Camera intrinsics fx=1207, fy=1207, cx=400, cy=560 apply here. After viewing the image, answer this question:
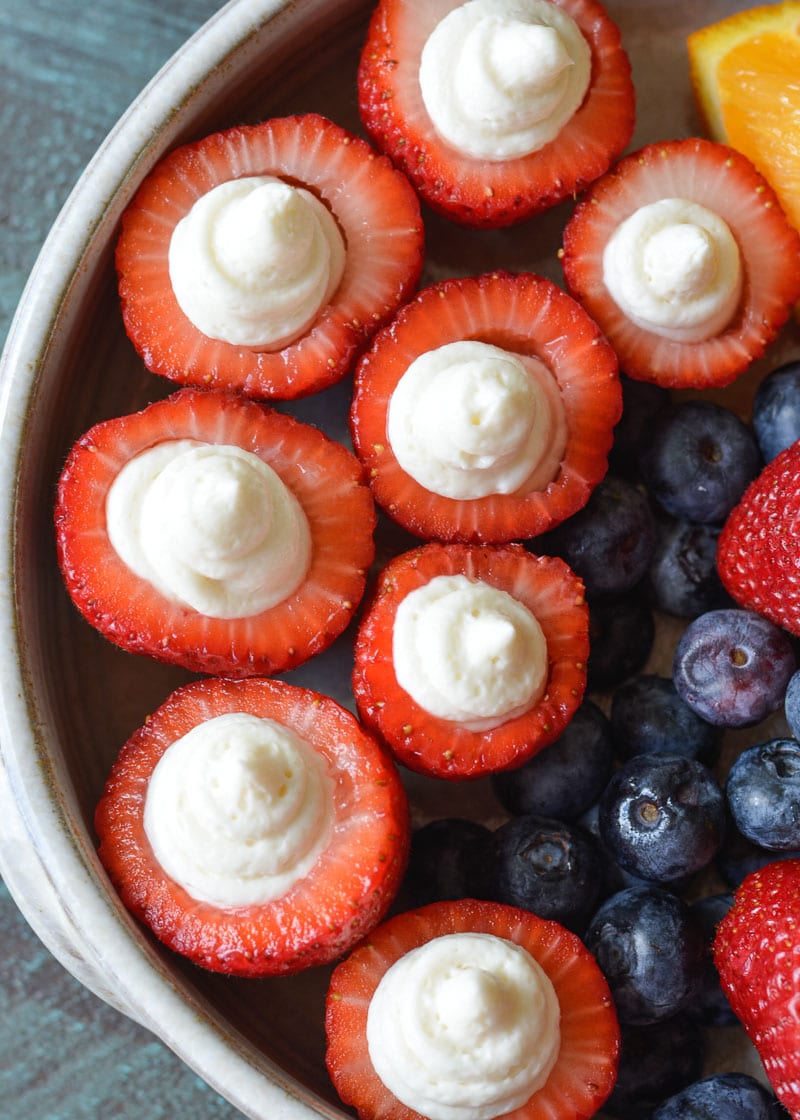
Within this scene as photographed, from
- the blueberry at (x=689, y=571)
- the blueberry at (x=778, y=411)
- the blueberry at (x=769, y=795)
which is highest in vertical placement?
the blueberry at (x=778, y=411)

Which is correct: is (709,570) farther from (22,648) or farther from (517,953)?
(22,648)

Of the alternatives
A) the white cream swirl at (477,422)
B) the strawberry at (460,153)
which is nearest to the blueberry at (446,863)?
the white cream swirl at (477,422)

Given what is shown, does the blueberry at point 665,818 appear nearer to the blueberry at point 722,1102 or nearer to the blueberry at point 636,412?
the blueberry at point 722,1102

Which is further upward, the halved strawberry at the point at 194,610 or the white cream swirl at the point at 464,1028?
the halved strawberry at the point at 194,610

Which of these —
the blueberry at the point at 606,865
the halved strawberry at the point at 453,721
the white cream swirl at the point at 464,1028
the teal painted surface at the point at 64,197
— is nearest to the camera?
the white cream swirl at the point at 464,1028

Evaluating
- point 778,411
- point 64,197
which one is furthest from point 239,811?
point 64,197

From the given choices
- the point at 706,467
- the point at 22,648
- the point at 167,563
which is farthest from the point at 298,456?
the point at 706,467

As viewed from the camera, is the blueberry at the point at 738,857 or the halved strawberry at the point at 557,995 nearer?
the halved strawberry at the point at 557,995

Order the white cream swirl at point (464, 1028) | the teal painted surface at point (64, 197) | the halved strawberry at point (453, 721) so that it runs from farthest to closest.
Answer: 1. the teal painted surface at point (64, 197)
2. the halved strawberry at point (453, 721)
3. the white cream swirl at point (464, 1028)
